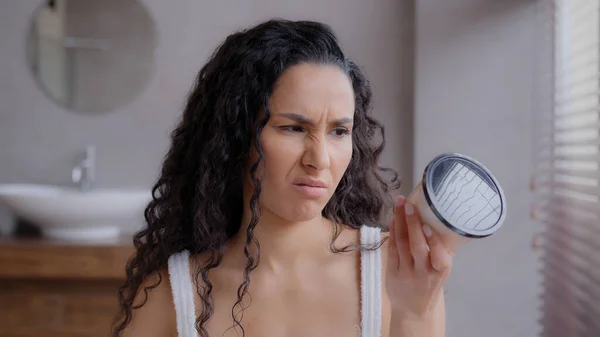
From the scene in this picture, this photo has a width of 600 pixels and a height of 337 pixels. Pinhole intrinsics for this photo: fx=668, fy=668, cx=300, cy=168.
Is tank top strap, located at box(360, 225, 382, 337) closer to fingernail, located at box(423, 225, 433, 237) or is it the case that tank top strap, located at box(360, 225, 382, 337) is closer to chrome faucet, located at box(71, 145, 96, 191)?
fingernail, located at box(423, 225, 433, 237)

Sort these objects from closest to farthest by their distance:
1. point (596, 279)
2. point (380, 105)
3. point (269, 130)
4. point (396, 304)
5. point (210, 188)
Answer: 1. point (396, 304)
2. point (269, 130)
3. point (210, 188)
4. point (596, 279)
5. point (380, 105)

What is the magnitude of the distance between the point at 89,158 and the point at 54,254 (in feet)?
2.19

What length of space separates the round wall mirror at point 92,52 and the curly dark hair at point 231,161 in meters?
1.77

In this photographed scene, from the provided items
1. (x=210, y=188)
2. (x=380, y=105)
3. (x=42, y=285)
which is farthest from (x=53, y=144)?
(x=210, y=188)

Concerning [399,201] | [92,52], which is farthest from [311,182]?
[92,52]

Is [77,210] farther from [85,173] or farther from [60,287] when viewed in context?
[85,173]

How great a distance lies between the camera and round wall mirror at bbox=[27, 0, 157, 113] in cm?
296

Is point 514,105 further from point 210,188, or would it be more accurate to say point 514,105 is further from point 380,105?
point 210,188

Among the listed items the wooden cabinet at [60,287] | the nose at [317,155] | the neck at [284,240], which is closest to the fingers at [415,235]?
the nose at [317,155]

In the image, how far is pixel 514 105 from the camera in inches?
96.5

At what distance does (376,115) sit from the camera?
2918 millimetres

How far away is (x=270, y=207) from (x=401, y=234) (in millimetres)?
310

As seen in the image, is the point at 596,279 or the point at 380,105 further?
the point at 380,105

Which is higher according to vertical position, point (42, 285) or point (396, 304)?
point (396, 304)
